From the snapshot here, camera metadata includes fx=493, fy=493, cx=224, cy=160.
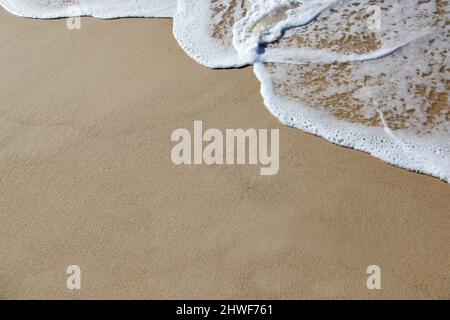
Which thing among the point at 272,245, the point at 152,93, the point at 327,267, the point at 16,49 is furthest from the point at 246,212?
the point at 16,49

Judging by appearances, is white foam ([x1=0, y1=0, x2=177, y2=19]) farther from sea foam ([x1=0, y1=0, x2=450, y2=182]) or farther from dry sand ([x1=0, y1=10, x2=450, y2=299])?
dry sand ([x1=0, y1=10, x2=450, y2=299])

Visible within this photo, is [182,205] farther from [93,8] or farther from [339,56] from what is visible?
[93,8]

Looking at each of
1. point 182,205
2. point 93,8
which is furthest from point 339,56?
point 93,8

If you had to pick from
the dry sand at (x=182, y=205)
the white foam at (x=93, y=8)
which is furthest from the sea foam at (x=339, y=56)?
the dry sand at (x=182, y=205)

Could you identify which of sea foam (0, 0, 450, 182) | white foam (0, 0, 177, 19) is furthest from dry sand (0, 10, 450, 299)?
white foam (0, 0, 177, 19)

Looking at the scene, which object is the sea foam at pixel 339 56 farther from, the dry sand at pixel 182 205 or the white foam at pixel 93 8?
the dry sand at pixel 182 205

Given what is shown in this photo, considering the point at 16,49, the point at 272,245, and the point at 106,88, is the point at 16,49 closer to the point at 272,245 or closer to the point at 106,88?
the point at 106,88
